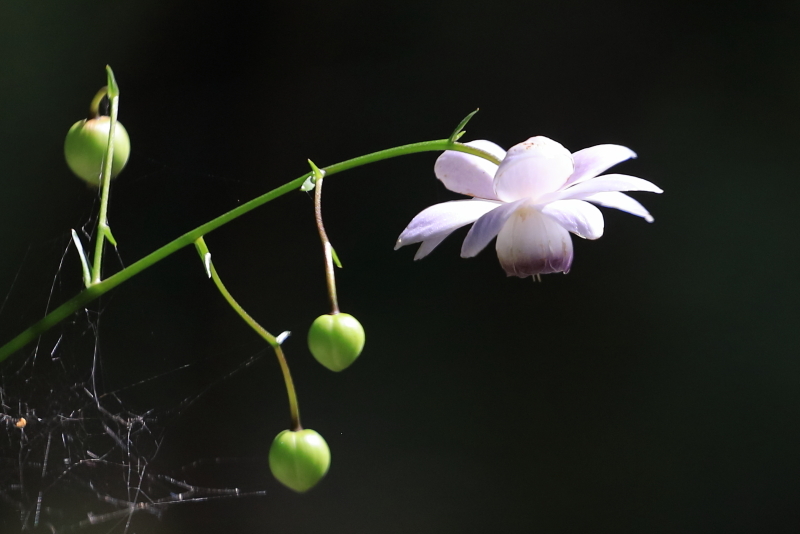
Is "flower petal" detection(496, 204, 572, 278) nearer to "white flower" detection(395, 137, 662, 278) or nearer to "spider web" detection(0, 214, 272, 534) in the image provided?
"white flower" detection(395, 137, 662, 278)

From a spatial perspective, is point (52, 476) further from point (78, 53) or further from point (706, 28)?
point (706, 28)

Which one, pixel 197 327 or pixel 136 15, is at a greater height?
pixel 136 15

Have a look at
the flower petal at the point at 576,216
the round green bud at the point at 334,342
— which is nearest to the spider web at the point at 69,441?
the round green bud at the point at 334,342

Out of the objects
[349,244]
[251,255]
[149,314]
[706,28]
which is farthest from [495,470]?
[706,28]

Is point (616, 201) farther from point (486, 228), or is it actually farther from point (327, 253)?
point (327, 253)

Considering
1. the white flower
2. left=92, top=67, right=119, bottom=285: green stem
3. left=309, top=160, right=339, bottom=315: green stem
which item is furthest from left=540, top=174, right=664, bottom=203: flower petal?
left=92, top=67, right=119, bottom=285: green stem

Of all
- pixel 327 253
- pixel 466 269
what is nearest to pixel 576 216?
pixel 327 253

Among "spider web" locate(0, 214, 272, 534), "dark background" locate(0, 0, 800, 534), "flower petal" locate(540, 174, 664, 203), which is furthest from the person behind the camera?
"dark background" locate(0, 0, 800, 534)

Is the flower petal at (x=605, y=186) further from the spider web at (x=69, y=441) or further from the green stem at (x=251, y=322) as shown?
the spider web at (x=69, y=441)
